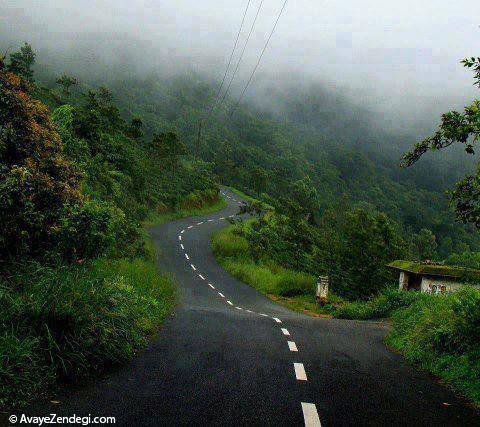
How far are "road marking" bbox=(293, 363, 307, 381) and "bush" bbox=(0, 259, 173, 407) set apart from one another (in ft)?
7.70

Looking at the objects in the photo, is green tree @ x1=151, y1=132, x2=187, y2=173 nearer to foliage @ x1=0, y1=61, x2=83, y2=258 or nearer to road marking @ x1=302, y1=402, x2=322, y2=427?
foliage @ x1=0, y1=61, x2=83, y2=258

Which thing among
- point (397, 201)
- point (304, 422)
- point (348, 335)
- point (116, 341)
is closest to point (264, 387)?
point (304, 422)

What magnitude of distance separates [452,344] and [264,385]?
4086mm

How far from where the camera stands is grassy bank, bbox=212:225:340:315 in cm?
2286

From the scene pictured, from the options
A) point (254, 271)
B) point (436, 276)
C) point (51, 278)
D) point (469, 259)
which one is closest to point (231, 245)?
point (254, 271)

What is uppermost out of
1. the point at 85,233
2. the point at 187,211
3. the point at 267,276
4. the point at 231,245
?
the point at 187,211

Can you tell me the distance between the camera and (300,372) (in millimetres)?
6621

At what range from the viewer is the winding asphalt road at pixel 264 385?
4750 mm

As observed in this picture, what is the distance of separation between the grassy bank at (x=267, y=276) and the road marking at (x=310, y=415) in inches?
578

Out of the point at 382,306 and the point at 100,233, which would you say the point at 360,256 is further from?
the point at 100,233

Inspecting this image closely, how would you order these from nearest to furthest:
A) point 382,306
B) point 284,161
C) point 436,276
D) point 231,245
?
1. point 382,306
2. point 436,276
3. point 231,245
4. point 284,161

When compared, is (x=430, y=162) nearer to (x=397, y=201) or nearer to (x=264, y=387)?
(x=397, y=201)

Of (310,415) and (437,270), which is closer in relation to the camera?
(310,415)

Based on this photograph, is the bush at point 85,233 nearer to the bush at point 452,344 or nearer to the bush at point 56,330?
the bush at point 56,330
